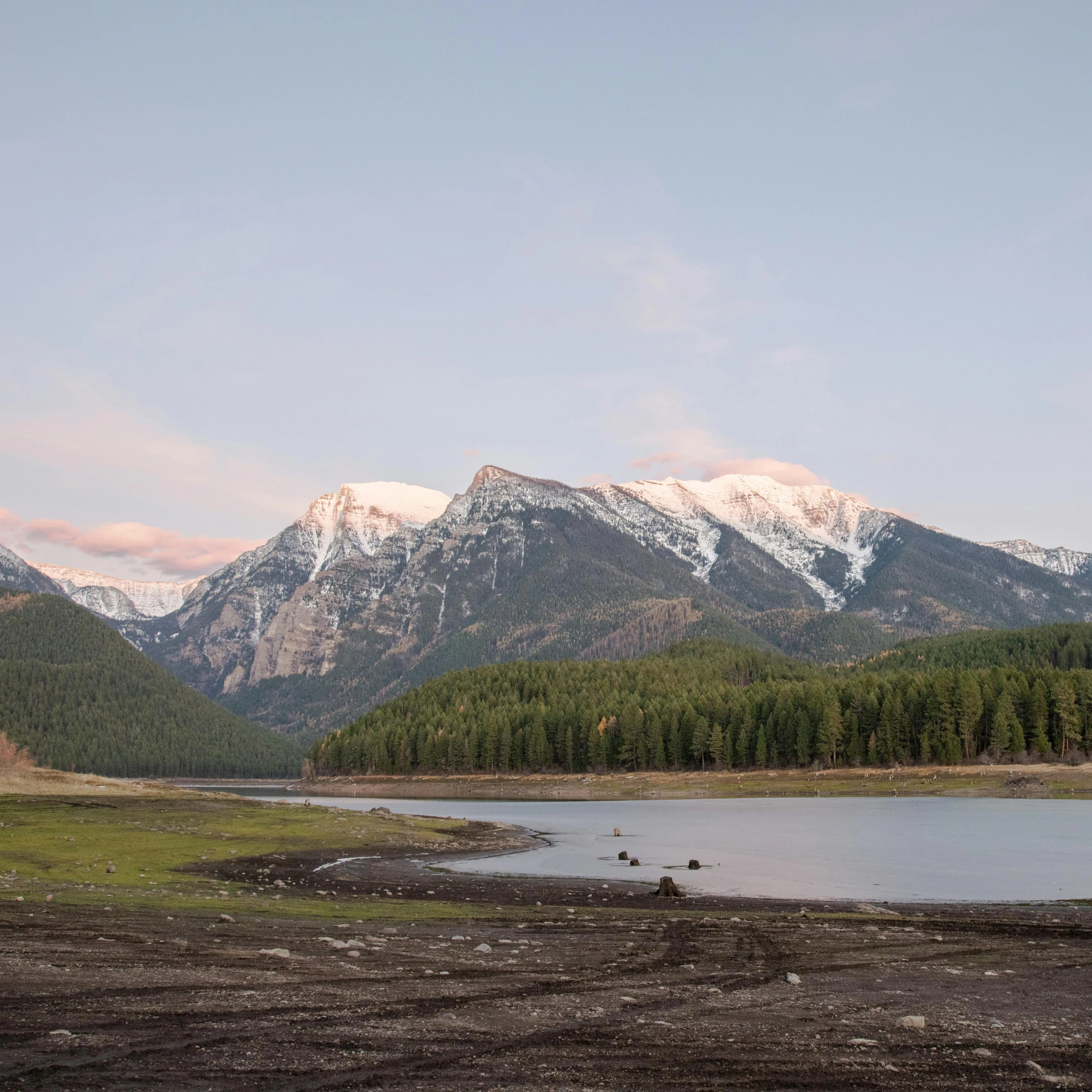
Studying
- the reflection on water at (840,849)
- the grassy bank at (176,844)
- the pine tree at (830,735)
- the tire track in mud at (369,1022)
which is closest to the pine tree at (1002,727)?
the pine tree at (830,735)

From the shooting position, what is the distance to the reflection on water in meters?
46.6

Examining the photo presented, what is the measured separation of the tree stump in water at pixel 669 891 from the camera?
42.2 m

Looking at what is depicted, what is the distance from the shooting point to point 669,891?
4247 cm

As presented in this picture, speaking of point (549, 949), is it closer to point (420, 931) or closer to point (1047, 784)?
point (420, 931)

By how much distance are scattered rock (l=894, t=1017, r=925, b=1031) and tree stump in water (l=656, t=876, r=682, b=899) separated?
83.5 feet

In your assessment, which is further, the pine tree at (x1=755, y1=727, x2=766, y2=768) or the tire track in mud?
the pine tree at (x1=755, y1=727, x2=766, y2=768)

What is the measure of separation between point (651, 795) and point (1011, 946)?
133 m

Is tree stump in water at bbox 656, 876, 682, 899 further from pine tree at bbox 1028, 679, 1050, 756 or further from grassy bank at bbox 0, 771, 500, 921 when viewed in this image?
pine tree at bbox 1028, 679, 1050, 756

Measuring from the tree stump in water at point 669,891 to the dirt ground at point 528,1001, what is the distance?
870 centimetres

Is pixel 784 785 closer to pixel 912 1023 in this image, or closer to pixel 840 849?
pixel 840 849

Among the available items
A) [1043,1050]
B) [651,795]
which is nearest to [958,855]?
[1043,1050]

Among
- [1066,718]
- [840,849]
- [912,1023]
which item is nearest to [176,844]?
[840,849]

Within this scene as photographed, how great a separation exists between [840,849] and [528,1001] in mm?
52535

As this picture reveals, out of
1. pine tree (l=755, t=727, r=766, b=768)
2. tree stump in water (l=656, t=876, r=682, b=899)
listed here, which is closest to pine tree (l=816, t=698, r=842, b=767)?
pine tree (l=755, t=727, r=766, b=768)
